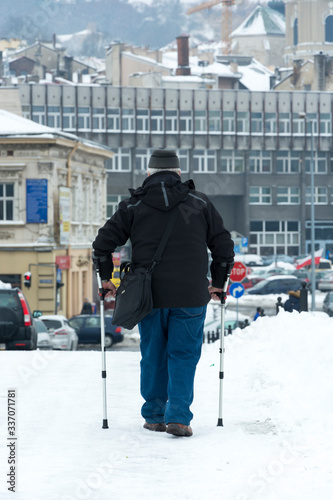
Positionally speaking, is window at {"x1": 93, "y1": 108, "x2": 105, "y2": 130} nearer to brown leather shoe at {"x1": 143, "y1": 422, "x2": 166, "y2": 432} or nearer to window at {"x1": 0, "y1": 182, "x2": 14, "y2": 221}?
window at {"x1": 0, "y1": 182, "x2": 14, "y2": 221}

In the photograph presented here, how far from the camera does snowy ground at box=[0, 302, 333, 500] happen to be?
17.9ft

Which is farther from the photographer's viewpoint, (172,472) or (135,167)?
(135,167)

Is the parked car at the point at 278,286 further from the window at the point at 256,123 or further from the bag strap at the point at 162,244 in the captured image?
the bag strap at the point at 162,244

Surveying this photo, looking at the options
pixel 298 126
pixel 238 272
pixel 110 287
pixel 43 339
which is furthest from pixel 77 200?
pixel 298 126

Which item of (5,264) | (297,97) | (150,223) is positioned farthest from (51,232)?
(297,97)

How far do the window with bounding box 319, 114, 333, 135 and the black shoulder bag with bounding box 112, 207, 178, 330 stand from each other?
90455mm

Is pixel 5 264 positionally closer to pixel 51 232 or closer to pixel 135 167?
pixel 51 232

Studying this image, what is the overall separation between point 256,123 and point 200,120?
16.2 ft

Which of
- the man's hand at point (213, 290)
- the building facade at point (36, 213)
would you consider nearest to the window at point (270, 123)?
the building facade at point (36, 213)

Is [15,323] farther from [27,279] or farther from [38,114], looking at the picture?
[38,114]

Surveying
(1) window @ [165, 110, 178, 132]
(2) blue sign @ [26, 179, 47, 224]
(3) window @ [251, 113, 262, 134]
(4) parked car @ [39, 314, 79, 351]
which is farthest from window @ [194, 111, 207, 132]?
(4) parked car @ [39, 314, 79, 351]

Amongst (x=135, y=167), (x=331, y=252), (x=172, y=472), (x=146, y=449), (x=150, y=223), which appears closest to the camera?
(x=172, y=472)

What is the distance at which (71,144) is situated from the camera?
149 feet

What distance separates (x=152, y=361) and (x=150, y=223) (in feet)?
2.93
